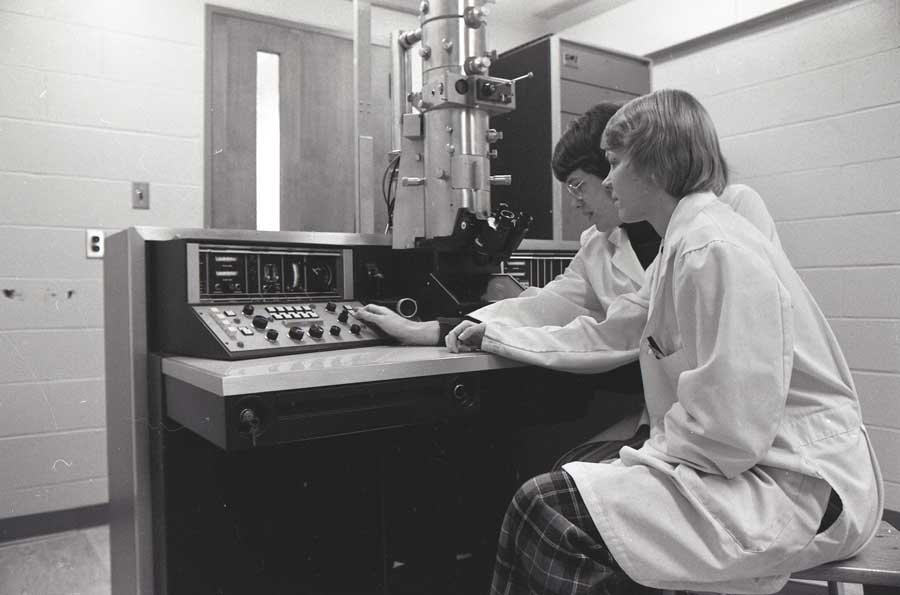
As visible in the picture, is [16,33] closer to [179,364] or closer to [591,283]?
[179,364]

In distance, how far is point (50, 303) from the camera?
Result: 274cm

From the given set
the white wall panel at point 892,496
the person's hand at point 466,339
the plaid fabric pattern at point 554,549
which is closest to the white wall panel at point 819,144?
the white wall panel at point 892,496

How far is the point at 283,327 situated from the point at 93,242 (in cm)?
178

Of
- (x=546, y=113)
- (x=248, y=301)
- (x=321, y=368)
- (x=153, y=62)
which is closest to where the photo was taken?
(x=321, y=368)

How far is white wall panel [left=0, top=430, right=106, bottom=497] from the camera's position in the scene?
2.65 m

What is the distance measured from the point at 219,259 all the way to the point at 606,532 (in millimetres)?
947

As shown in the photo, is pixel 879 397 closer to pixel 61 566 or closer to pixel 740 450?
pixel 740 450

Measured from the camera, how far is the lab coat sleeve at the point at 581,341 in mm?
1388

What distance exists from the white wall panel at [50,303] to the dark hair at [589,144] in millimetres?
2055

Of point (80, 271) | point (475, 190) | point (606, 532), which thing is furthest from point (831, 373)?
point (80, 271)

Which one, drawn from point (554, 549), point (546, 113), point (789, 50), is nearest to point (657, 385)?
point (554, 549)

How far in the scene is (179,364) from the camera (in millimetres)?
1283

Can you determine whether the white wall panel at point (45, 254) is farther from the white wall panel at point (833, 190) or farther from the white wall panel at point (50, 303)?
the white wall panel at point (833, 190)

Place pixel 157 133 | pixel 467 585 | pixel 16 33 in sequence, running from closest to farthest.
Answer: pixel 467 585, pixel 16 33, pixel 157 133
